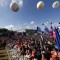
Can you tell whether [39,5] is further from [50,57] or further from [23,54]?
[50,57]

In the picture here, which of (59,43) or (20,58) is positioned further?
(20,58)

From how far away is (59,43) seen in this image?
30.8ft

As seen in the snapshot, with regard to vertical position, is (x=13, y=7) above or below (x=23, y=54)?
above

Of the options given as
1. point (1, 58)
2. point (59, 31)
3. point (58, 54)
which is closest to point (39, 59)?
point (58, 54)

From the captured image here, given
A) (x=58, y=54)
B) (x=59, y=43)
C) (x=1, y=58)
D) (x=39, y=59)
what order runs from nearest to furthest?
(x=58, y=54), (x=39, y=59), (x=59, y=43), (x=1, y=58)

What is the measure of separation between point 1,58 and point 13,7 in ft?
15.8

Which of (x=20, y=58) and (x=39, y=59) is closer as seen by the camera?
(x=39, y=59)

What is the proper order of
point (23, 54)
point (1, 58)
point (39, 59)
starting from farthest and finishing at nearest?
point (1, 58) < point (23, 54) < point (39, 59)

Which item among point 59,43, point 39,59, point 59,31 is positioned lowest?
point 39,59

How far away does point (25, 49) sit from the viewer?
1100cm

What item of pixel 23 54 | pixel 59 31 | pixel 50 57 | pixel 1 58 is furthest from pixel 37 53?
pixel 1 58

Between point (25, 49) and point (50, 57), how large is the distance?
3149 mm

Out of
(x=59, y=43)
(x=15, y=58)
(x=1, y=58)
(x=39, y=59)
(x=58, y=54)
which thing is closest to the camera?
(x=58, y=54)

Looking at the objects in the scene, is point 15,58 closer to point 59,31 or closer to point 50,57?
point 59,31
